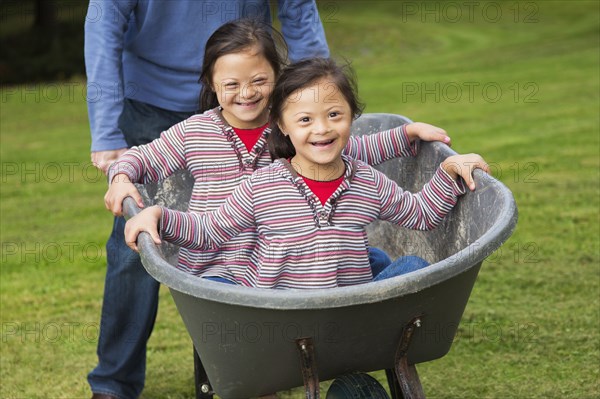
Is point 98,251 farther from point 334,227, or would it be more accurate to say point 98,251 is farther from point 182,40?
point 334,227

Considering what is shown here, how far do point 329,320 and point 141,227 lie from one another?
59 cm

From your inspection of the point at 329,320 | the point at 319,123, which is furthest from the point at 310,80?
the point at 329,320

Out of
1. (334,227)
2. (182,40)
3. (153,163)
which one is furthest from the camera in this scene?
(182,40)

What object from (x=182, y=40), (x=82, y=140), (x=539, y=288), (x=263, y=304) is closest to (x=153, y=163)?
(x=182, y=40)

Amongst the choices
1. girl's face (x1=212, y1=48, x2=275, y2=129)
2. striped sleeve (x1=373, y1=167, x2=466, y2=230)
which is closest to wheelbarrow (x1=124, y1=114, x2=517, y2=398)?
striped sleeve (x1=373, y1=167, x2=466, y2=230)

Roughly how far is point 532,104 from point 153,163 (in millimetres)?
8542

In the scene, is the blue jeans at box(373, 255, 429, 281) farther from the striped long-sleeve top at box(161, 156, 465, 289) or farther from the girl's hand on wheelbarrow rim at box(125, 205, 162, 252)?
the girl's hand on wheelbarrow rim at box(125, 205, 162, 252)

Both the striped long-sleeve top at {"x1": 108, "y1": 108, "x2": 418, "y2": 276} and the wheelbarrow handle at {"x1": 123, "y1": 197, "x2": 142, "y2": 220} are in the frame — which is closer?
A: the wheelbarrow handle at {"x1": 123, "y1": 197, "x2": 142, "y2": 220}

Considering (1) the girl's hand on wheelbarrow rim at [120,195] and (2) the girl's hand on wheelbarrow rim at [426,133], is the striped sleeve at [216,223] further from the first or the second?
(2) the girl's hand on wheelbarrow rim at [426,133]

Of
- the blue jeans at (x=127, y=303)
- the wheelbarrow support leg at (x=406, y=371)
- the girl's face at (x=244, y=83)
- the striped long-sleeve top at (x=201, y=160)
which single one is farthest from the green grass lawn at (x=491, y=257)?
the girl's face at (x=244, y=83)

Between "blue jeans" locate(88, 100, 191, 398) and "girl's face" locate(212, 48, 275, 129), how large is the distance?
470 mm

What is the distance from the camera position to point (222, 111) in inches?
124

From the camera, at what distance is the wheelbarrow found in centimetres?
211

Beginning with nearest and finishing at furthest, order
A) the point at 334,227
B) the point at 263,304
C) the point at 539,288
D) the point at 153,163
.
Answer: the point at 263,304 → the point at 334,227 → the point at 153,163 → the point at 539,288
